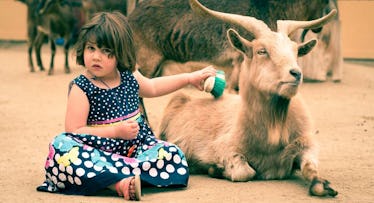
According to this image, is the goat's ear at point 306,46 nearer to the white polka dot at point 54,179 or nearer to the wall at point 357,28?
the white polka dot at point 54,179

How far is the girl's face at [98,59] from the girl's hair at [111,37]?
0.02 metres

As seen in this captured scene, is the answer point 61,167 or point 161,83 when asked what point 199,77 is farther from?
point 61,167

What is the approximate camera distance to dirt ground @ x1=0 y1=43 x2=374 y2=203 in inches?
171

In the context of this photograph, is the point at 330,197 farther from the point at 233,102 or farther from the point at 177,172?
the point at 233,102

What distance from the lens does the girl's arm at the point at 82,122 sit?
171 inches

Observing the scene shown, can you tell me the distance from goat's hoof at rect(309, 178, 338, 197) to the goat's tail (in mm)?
1506

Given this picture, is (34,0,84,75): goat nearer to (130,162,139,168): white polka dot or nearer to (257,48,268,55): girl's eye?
(257,48,268,55): girl's eye

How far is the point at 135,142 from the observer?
180 inches

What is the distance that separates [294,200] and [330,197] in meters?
0.22

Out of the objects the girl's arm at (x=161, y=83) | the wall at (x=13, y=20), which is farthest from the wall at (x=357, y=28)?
the girl's arm at (x=161, y=83)

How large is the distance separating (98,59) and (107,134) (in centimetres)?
44

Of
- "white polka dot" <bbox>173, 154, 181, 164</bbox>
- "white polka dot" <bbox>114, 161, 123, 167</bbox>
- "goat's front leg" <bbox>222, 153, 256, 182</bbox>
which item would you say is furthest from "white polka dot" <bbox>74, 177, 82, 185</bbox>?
"goat's front leg" <bbox>222, 153, 256, 182</bbox>

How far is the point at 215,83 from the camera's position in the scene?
5.11 metres

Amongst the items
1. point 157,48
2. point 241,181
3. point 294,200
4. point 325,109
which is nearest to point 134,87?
point 241,181
